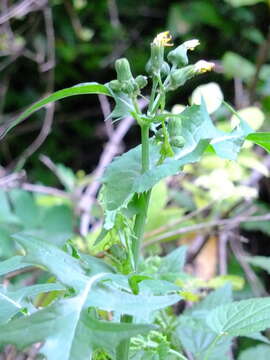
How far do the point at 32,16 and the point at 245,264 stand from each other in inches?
55.9

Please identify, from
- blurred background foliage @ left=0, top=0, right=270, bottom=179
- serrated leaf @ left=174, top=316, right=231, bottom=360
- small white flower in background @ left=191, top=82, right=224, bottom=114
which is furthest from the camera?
blurred background foliage @ left=0, top=0, right=270, bottom=179

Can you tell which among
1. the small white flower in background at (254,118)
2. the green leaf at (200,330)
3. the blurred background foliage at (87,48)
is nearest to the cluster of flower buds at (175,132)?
the green leaf at (200,330)

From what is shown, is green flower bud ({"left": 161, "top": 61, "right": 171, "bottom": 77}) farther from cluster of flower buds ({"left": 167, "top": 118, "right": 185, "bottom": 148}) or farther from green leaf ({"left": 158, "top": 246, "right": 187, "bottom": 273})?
green leaf ({"left": 158, "top": 246, "right": 187, "bottom": 273})

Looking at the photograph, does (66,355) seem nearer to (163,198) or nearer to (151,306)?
(151,306)

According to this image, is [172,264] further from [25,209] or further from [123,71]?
[25,209]

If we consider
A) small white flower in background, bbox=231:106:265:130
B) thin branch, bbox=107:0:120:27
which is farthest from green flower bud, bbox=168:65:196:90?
thin branch, bbox=107:0:120:27

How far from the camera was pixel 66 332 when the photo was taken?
36 centimetres

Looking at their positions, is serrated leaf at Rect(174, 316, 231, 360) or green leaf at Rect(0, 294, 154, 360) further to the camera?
serrated leaf at Rect(174, 316, 231, 360)

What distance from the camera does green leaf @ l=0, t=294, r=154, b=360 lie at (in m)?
0.35

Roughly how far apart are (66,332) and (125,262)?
12 cm

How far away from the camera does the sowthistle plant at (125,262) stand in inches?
14.3

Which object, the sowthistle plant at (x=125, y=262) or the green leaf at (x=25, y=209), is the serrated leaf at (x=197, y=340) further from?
the green leaf at (x=25, y=209)

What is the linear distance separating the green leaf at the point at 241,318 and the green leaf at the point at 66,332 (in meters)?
0.19

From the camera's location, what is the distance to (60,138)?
7.75ft
